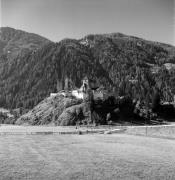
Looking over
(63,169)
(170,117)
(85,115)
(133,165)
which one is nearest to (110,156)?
(133,165)

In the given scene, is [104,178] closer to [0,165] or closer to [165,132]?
[0,165]

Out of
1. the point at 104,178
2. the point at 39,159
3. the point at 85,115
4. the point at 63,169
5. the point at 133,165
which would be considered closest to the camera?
the point at 104,178

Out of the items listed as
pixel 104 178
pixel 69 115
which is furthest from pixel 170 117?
pixel 104 178

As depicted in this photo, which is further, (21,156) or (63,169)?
(21,156)

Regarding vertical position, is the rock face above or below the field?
above

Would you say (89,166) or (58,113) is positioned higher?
(58,113)

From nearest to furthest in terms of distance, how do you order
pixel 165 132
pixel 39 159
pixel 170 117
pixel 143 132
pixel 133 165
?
pixel 133 165
pixel 39 159
pixel 165 132
pixel 143 132
pixel 170 117

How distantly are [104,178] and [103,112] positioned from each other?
403ft

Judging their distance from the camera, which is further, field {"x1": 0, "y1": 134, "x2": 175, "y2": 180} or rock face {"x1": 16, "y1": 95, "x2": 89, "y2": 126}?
rock face {"x1": 16, "y1": 95, "x2": 89, "y2": 126}

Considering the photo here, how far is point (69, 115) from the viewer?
145000 mm

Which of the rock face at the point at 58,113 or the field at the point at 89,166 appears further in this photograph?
the rock face at the point at 58,113

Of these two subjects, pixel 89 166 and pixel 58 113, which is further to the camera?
pixel 58 113

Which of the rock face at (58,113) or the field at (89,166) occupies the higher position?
the rock face at (58,113)

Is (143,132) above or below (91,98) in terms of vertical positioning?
below
